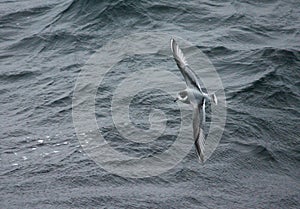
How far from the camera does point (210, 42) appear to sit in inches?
723

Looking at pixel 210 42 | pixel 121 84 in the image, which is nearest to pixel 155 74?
pixel 121 84

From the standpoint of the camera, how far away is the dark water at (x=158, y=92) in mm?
12445

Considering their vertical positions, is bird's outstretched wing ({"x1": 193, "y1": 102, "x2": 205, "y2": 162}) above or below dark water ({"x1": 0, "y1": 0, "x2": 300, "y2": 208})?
above

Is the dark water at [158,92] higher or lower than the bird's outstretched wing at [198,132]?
lower

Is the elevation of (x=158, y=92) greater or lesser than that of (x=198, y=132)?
lesser

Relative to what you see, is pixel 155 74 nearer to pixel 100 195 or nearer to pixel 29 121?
pixel 29 121

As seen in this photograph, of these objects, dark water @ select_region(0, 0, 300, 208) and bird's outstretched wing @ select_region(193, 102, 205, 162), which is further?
dark water @ select_region(0, 0, 300, 208)

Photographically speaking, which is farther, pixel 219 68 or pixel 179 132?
pixel 219 68

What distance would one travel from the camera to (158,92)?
1628cm

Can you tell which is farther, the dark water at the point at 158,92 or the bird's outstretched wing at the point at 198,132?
the dark water at the point at 158,92

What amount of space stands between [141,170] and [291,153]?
3.34 m

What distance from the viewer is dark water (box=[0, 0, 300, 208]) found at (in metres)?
12.4

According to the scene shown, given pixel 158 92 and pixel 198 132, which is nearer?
pixel 198 132

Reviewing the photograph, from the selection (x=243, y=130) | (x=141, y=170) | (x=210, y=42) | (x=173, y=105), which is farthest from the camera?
(x=210, y=42)
